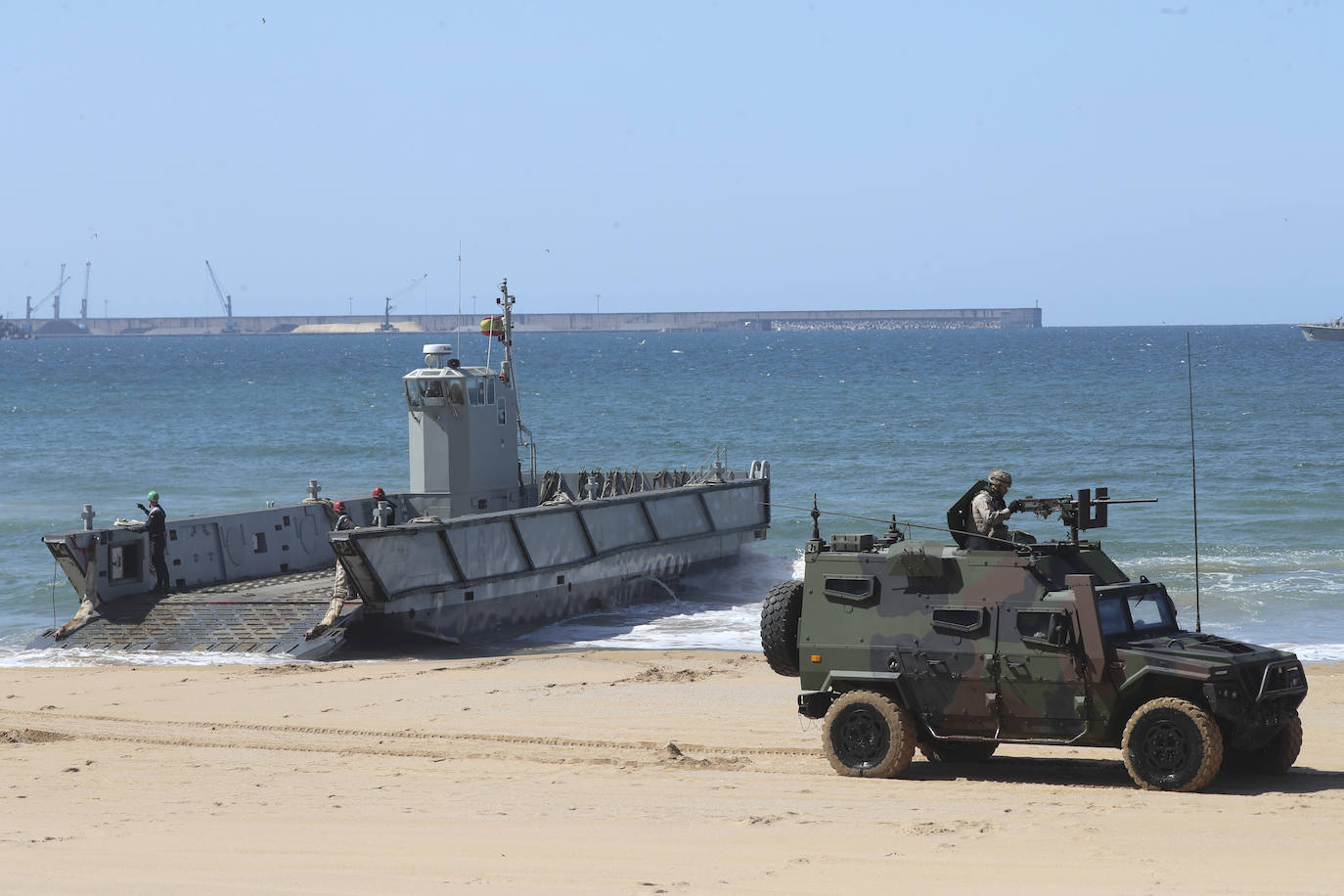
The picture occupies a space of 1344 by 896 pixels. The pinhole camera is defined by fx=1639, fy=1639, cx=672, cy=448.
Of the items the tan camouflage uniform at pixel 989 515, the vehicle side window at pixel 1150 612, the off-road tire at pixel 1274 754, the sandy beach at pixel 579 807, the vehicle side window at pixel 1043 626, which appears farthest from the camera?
the tan camouflage uniform at pixel 989 515

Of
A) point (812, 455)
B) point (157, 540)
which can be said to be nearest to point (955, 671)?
point (157, 540)

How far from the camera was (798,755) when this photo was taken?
12.2 meters

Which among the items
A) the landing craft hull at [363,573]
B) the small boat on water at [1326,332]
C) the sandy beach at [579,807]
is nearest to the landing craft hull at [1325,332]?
the small boat on water at [1326,332]

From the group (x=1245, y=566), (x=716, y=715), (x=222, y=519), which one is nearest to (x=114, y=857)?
(x=716, y=715)

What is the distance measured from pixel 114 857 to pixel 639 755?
4397mm

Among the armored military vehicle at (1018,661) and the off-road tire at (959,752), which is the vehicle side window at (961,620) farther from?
the off-road tire at (959,752)

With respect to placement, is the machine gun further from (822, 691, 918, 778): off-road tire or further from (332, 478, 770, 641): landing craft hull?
(332, 478, 770, 641): landing craft hull

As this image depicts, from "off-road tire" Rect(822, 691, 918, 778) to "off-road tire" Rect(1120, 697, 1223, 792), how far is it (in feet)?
4.77

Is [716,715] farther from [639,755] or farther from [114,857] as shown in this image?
[114,857]

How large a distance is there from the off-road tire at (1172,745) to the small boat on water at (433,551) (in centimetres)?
1040

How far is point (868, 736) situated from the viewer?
1116cm

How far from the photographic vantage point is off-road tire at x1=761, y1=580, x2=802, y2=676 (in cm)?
1148

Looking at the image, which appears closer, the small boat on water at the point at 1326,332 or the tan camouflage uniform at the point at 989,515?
the tan camouflage uniform at the point at 989,515

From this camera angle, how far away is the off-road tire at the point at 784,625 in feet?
37.7
